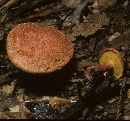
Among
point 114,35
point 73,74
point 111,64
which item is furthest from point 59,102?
point 114,35

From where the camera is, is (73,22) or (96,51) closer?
(96,51)

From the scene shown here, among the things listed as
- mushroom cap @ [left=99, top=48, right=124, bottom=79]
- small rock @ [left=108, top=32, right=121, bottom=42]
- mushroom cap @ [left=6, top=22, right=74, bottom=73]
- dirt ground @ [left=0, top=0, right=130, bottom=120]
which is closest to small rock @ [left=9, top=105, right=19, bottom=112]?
dirt ground @ [left=0, top=0, right=130, bottom=120]

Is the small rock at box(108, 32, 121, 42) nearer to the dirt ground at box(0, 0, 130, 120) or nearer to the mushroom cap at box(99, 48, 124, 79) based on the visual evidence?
the dirt ground at box(0, 0, 130, 120)

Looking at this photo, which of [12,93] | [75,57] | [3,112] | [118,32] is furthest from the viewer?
[118,32]

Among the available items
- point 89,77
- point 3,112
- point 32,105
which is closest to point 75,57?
point 89,77

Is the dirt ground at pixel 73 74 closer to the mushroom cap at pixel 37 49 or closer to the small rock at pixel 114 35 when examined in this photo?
the small rock at pixel 114 35

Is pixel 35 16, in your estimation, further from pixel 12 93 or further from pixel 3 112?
pixel 3 112

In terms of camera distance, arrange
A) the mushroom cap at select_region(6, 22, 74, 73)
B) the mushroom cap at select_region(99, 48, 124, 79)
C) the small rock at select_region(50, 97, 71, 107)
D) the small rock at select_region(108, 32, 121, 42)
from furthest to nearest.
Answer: the small rock at select_region(108, 32, 121, 42) → the small rock at select_region(50, 97, 71, 107) → the mushroom cap at select_region(99, 48, 124, 79) → the mushroom cap at select_region(6, 22, 74, 73)
